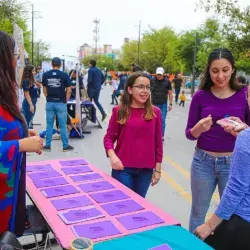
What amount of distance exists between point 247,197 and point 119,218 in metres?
0.86

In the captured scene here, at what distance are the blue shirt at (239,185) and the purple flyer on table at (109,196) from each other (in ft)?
3.04

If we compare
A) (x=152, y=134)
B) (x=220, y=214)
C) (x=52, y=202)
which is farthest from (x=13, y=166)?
(x=152, y=134)

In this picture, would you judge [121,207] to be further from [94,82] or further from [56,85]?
[94,82]

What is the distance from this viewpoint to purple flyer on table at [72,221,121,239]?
205cm

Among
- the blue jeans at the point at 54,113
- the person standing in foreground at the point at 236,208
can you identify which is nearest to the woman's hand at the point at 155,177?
the person standing in foreground at the point at 236,208

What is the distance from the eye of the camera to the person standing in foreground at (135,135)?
3172mm

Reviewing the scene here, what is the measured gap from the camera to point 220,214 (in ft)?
6.38

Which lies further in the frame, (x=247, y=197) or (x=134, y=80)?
(x=134, y=80)

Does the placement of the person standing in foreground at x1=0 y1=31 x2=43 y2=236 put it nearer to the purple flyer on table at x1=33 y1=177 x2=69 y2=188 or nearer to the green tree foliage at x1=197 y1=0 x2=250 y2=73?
the purple flyer on table at x1=33 y1=177 x2=69 y2=188

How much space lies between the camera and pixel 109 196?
106 inches

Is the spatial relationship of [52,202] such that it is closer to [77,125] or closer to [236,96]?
[236,96]

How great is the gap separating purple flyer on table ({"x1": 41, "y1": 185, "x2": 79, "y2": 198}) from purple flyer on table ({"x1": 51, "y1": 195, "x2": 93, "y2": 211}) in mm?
123

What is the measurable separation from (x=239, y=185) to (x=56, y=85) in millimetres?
5820

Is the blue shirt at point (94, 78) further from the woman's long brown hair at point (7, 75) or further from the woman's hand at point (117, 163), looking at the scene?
the woman's long brown hair at point (7, 75)
